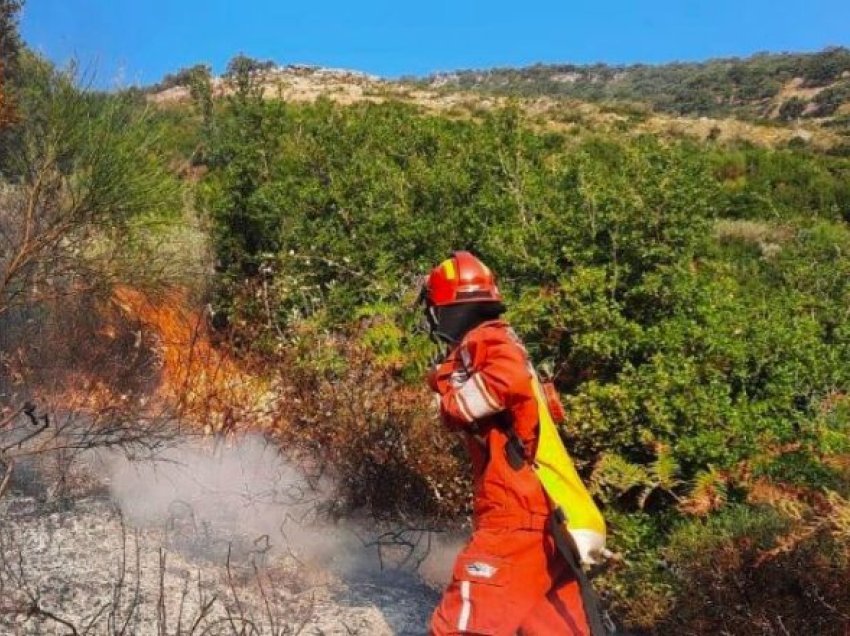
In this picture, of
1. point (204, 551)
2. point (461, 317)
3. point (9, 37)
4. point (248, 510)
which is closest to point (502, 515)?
point (461, 317)

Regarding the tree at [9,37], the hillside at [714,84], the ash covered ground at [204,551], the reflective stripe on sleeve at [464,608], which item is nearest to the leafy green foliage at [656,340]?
the ash covered ground at [204,551]

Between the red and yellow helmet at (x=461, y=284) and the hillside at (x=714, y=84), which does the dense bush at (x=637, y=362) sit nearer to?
the red and yellow helmet at (x=461, y=284)

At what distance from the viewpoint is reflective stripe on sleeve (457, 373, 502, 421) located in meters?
3.28

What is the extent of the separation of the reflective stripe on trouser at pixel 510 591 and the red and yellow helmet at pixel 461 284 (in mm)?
878

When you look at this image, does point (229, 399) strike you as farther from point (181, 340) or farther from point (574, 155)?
point (574, 155)

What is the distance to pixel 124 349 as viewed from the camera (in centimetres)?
894

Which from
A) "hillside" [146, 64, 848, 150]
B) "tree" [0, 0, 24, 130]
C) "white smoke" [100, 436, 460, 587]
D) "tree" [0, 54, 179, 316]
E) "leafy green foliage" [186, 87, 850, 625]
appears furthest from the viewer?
"hillside" [146, 64, 848, 150]

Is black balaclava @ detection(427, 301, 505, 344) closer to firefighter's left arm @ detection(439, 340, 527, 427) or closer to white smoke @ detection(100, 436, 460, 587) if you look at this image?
firefighter's left arm @ detection(439, 340, 527, 427)

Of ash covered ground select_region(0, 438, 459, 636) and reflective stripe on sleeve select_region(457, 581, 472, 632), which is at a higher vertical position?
reflective stripe on sleeve select_region(457, 581, 472, 632)

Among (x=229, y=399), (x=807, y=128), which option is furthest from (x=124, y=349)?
(x=807, y=128)

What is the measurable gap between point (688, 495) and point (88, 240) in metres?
5.19

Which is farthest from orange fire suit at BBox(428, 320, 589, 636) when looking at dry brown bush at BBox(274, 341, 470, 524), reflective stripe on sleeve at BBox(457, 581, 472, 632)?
dry brown bush at BBox(274, 341, 470, 524)

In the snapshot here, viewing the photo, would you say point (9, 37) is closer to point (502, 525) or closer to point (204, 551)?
point (204, 551)

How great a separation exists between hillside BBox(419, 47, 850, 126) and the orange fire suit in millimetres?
43637
